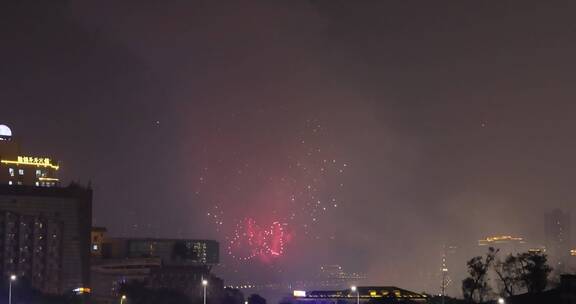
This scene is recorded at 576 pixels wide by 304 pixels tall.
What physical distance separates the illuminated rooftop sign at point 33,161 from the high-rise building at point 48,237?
1840cm

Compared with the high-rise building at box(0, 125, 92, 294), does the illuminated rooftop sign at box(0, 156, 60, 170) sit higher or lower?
higher

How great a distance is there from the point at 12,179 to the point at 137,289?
216 ft

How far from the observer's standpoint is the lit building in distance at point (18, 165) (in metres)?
187

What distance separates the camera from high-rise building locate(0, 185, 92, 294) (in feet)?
567

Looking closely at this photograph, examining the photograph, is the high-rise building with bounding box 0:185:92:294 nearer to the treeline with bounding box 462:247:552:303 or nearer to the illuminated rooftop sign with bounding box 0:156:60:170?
the illuminated rooftop sign with bounding box 0:156:60:170

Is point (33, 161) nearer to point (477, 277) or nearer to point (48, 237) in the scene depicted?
point (48, 237)

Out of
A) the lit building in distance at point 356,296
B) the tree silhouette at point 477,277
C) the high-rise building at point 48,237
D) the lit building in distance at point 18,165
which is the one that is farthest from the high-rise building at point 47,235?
the tree silhouette at point 477,277

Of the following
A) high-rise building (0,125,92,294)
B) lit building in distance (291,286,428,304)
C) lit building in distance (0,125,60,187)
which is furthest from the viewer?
lit building in distance (0,125,60,187)

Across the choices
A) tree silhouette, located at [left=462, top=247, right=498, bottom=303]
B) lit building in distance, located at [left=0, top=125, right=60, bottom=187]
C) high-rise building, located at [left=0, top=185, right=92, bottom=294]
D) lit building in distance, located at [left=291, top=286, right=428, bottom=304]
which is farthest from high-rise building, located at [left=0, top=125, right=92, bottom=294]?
tree silhouette, located at [left=462, top=247, right=498, bottom=303]

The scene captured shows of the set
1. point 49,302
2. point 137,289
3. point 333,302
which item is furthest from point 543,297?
point 137,289

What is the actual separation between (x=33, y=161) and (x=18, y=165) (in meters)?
3.23

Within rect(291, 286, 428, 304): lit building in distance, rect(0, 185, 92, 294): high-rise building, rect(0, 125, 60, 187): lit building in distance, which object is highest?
rect(0, 125, 60, 187): lit building in distance

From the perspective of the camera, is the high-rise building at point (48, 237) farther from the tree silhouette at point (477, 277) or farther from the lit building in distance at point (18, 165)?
the tree silhouette at point (477, 277)

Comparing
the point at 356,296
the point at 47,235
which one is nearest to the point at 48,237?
the point at 47,235
